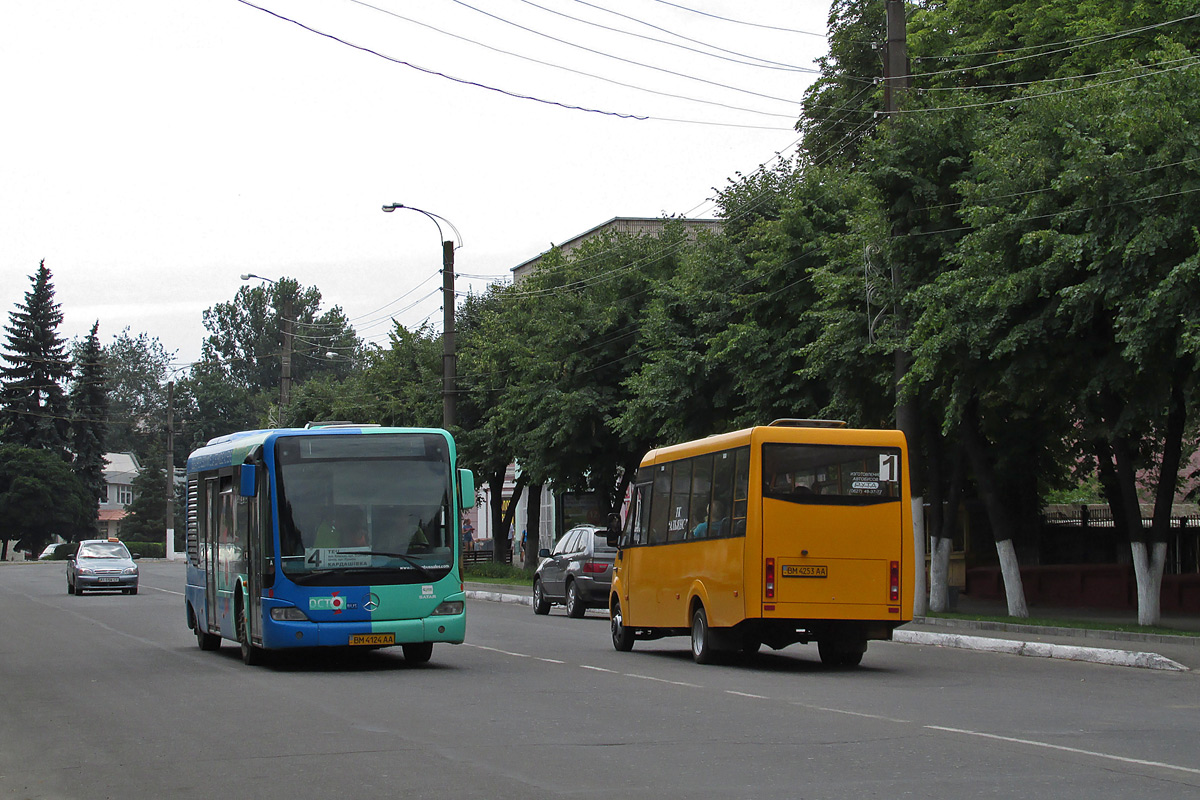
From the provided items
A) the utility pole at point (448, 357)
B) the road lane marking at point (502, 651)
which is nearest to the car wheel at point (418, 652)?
the road lane marking at point (502, 651)

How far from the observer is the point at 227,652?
20.2 m

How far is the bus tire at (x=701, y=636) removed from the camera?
1756 cm

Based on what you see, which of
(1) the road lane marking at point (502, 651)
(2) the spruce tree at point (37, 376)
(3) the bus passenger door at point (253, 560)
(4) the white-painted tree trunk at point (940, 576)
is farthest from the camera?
(2) the spruce tree at point (37, 376)

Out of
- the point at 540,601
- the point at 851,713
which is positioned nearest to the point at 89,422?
the point at 540,601

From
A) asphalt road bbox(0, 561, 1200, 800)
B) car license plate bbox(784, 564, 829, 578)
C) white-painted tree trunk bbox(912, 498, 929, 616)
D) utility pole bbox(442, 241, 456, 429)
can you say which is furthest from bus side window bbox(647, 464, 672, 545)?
utility pole bbox(442, 241, 456, 429)

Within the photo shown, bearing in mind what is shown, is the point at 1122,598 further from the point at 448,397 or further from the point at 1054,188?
the point at 448,397

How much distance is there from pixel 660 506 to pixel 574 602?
10740 mm

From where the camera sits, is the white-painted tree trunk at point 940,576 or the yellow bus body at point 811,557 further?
the white-painted tree trunk at point 940,576

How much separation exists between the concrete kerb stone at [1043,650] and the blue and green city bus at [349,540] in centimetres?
792

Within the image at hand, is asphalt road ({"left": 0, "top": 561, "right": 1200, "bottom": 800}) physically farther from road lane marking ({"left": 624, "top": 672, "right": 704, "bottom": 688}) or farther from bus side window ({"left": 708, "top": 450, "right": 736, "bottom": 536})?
bus side window ({"left": 708, "top": 450, "right": 736, "bottom": 536})

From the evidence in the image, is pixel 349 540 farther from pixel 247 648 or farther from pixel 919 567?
pixel 919 567

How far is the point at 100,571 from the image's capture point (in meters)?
41.7

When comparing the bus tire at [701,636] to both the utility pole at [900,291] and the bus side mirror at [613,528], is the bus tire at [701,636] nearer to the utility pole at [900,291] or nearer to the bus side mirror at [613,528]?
the bus side mirror at [613,528]

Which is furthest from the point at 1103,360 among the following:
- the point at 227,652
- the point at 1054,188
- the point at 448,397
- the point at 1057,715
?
the point at 448,397
